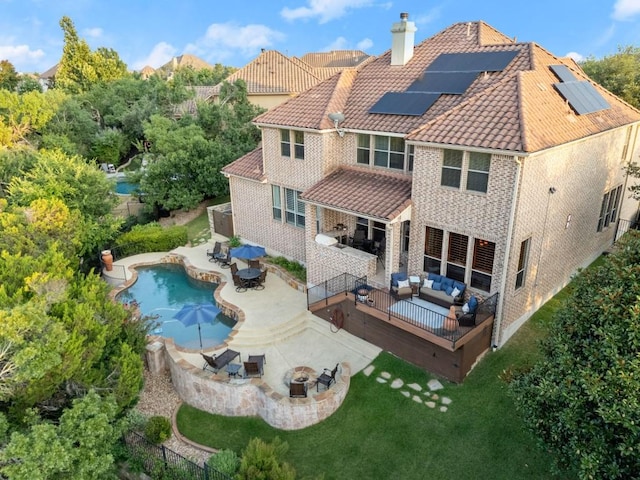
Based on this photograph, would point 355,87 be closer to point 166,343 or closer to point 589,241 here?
point 589,241

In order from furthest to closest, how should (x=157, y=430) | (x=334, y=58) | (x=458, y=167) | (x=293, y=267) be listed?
(x=334, y=58) < (x=293, y=267) < (x=458, y=167) < (x=157, y=430)

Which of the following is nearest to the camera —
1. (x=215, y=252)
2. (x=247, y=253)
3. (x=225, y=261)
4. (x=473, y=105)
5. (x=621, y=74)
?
(x=473, y=105)

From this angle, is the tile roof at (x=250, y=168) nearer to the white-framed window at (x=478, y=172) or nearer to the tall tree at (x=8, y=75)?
the white-framed window at (x=478, y=172)

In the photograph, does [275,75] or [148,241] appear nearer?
[148,241]

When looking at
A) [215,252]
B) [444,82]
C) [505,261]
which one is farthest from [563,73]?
[215,252]

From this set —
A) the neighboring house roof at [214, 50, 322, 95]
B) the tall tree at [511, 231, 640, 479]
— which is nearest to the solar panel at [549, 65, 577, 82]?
the tall tree at [511, 231, 640, 479]

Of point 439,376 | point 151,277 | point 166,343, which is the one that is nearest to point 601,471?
point 439,376

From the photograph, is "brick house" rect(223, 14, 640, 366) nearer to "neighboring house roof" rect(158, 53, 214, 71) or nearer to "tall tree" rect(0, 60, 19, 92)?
"tall tree" rect(0, 60, 19, 92)

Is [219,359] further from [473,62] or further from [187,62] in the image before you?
[187,62]
